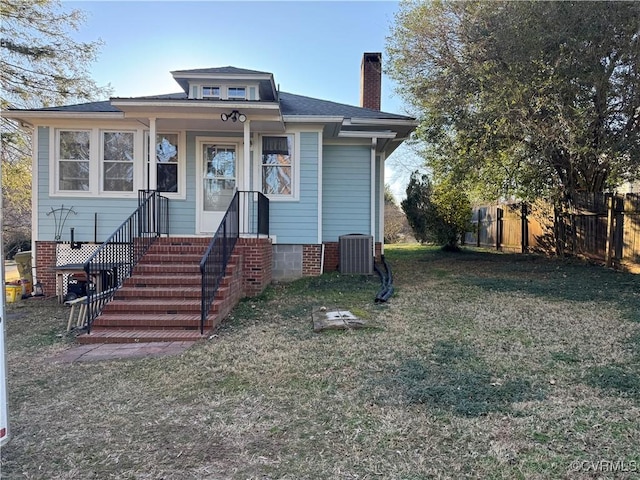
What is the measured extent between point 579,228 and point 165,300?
11.0m

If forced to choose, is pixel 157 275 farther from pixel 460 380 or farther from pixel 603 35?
pixel 603 35

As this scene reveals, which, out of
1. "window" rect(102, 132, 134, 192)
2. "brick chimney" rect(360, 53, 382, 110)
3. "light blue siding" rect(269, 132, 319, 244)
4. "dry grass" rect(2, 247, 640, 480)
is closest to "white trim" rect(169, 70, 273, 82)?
"light blue siding" rect(269, 132, 319, 244)

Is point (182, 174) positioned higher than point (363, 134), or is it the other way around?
point (363, 134)

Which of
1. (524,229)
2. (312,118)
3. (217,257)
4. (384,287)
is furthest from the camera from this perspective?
(524,229)

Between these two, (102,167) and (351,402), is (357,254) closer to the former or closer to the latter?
(102,167)

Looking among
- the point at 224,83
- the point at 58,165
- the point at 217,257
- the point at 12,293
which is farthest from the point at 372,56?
the point at 12,293

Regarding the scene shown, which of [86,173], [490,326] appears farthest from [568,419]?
[86,173]

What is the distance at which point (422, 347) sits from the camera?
4367 mm

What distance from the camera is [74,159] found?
8.61m

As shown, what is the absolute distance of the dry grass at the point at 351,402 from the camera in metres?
2.36

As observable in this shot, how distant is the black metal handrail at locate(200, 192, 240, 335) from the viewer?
524 cm

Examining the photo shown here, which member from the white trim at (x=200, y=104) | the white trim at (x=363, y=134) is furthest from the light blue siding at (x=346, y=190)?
the white trim at (x=200, y=104)

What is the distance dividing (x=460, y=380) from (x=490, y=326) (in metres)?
1.94

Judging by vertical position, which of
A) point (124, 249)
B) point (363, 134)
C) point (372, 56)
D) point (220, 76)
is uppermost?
point (372, 56)
